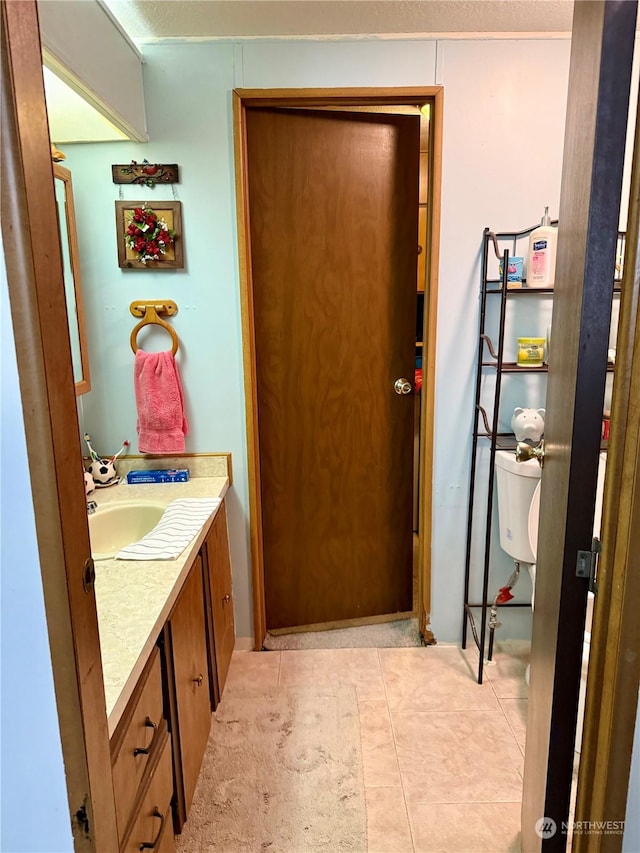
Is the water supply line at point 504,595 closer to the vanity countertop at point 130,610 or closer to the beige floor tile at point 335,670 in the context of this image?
the beige floor tile at point 335,670

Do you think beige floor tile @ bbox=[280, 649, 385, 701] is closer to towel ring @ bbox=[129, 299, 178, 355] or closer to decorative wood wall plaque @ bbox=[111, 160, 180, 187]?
towel ring @ bbox=[129, 299, 178, 355]

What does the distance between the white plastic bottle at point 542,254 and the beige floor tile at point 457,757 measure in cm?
158

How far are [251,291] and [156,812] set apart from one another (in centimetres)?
165

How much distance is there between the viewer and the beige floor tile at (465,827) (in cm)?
148

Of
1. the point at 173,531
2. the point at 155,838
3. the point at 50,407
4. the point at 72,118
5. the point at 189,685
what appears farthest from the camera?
the point at 72,118

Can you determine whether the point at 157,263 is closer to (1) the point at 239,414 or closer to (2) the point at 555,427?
(1) the point at 239,414

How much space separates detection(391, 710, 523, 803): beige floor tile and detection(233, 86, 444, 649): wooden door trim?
45 centimetres

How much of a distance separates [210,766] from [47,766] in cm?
125

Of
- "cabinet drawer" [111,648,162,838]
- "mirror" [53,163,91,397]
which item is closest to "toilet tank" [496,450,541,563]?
"cabinet drawer" [111,648,162,838]

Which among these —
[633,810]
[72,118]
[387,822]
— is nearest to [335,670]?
[387,822]

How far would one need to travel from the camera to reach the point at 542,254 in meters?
→ 1.96

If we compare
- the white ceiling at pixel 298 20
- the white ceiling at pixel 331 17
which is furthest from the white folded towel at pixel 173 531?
the white ceiling at pixel 331 17

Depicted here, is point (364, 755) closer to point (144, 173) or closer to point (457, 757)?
point (457, 757)

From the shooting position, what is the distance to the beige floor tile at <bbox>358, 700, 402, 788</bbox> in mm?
1703
